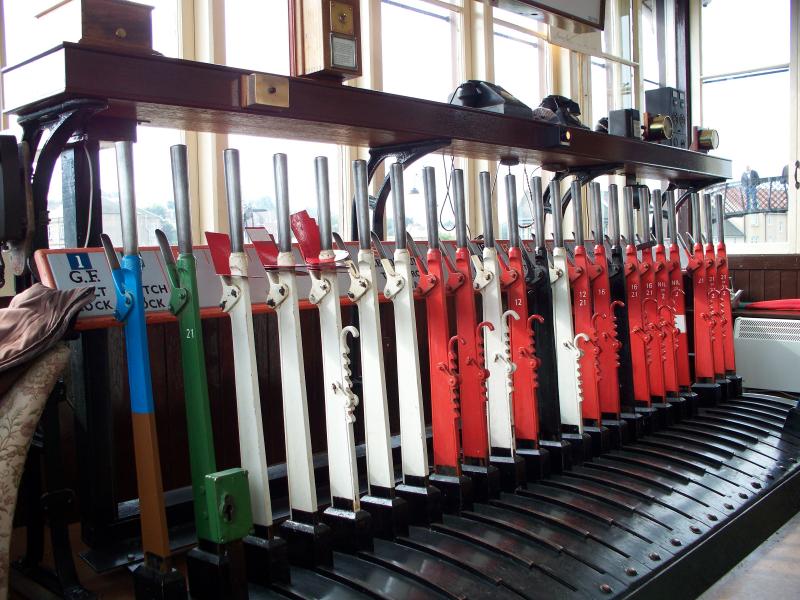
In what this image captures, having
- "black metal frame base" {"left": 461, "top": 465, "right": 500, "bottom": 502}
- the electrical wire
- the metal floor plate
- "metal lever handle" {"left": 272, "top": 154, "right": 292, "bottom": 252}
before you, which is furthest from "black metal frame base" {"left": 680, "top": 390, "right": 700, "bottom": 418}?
the electrical wire

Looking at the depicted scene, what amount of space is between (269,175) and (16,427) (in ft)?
10.2

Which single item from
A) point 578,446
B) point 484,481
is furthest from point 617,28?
point 484,481

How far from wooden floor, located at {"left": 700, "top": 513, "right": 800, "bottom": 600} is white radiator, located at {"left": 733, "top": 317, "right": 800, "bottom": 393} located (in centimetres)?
174

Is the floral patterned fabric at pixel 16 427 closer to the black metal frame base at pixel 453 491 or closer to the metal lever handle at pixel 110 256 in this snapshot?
the metal lever handle at pixel 110 256

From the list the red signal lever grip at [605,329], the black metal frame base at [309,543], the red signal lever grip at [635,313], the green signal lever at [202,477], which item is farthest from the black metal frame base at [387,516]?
the red signal lever grip at [635,313]

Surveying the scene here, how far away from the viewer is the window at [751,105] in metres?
6.74

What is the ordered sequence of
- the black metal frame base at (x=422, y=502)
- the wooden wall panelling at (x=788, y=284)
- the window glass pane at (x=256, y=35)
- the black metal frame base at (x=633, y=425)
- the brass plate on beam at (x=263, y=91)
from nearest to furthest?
→ the brass plate on beam at (x=263, y=91)
the black metal frame base at (x=422, y=502)
the black metal frame base at (x=633, y=425)
the window glass pane at (x=256, y=35)
the wooden wall panelling at (x=788, y=284)

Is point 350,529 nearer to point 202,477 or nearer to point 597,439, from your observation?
point 202,477

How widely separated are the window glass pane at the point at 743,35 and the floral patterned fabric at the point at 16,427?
6.67 meters

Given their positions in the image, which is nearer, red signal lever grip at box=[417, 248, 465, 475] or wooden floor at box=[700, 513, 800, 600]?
red signal lever grip at box=[417, 248, 465, 475]

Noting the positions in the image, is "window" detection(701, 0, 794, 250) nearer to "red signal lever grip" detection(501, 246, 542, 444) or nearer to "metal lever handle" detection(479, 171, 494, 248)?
"red signal lever grip" detection(501, 246, 542, 444)

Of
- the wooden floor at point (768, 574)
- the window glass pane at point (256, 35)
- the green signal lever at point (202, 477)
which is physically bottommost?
the wooden floor at point (768, 574)

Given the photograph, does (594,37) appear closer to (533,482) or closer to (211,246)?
(533,482)

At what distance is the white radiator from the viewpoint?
4836 millimetres
